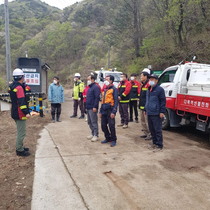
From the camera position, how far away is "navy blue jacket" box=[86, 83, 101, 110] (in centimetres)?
598

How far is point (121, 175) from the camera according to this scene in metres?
4.07

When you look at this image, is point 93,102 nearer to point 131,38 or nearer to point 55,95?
point 55,95

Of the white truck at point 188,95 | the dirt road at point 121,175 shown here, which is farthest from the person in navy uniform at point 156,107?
the white truck at point 188,95

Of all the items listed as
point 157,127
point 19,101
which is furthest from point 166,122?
point 19,101

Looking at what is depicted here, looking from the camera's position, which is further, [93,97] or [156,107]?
[93,97]

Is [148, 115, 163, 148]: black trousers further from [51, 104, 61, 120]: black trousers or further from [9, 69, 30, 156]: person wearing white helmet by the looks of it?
[51, 104, 61, 120]: black trousers

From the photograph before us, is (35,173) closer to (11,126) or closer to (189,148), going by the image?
(189,148)

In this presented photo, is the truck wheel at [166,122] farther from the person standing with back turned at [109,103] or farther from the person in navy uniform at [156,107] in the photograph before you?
the person standing with back turned at [109,103]

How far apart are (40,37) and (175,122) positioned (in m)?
46.1

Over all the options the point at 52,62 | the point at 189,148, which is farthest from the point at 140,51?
the point at 52,62

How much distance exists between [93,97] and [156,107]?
5.39 feet

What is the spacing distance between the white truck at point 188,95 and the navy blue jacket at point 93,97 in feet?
8.04

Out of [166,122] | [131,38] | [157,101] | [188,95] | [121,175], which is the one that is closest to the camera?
[121,175]

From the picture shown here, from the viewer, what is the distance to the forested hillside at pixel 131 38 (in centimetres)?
1723
